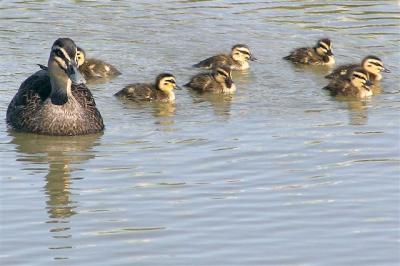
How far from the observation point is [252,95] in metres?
13.5

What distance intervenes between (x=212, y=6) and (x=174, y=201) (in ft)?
27.3

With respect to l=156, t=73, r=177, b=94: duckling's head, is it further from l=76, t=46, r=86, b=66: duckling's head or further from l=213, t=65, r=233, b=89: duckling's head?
l=76, t=46, r=86, b=66: duckling's head

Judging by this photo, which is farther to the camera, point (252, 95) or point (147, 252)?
point (252, 95)

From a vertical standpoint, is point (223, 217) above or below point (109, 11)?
below

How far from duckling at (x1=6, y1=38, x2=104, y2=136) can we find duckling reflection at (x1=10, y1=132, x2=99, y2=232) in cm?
10

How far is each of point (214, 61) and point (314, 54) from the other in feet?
3.66

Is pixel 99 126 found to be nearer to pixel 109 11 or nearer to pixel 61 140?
pixel 61 140

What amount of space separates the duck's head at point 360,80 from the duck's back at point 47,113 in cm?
289

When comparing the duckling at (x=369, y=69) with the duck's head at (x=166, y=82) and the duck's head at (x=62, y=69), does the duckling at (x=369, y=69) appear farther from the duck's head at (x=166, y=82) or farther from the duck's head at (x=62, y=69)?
the duck's head at (x=62, y=69)

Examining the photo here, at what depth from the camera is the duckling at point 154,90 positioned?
13188 mm

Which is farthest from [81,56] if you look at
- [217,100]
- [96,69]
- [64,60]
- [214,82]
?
[64,60]

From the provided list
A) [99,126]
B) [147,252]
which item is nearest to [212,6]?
[99,126]

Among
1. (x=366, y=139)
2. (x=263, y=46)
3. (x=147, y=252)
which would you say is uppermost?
(x=263, y=46)

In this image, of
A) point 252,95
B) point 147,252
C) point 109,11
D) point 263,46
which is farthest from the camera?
point 109,11
